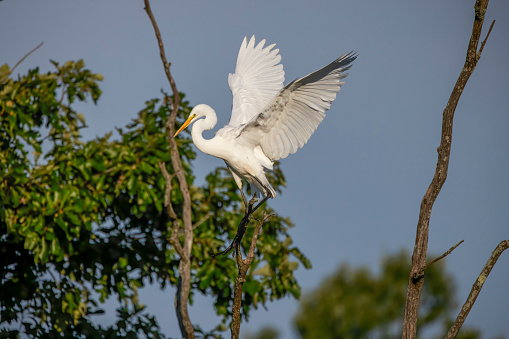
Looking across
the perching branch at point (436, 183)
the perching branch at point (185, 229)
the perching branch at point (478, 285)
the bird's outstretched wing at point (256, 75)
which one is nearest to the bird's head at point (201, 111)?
the perching branch at point (185, 229)

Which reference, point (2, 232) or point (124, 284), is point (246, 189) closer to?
point (124, 284)

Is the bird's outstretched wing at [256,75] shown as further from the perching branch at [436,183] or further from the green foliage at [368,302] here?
the green foliage at [368,302]

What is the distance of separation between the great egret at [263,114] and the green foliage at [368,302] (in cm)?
751

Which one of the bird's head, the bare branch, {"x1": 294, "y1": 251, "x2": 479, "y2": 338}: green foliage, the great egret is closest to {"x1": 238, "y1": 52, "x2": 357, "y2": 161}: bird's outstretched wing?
Answer: the great egret

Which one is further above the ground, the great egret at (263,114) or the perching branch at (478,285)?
the great egret at (263,114)

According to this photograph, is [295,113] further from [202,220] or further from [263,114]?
[202,220]

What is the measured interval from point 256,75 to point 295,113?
4.89 feet

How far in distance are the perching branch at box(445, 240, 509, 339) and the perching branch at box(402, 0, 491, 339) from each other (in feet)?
0.77

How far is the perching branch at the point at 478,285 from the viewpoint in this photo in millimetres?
3613

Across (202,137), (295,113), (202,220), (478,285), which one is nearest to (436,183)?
(478,285)

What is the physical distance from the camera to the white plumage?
14.9 feet

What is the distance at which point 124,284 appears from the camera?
22.6 feet

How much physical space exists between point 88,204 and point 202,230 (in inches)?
48.6

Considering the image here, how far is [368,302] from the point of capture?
553 inches
